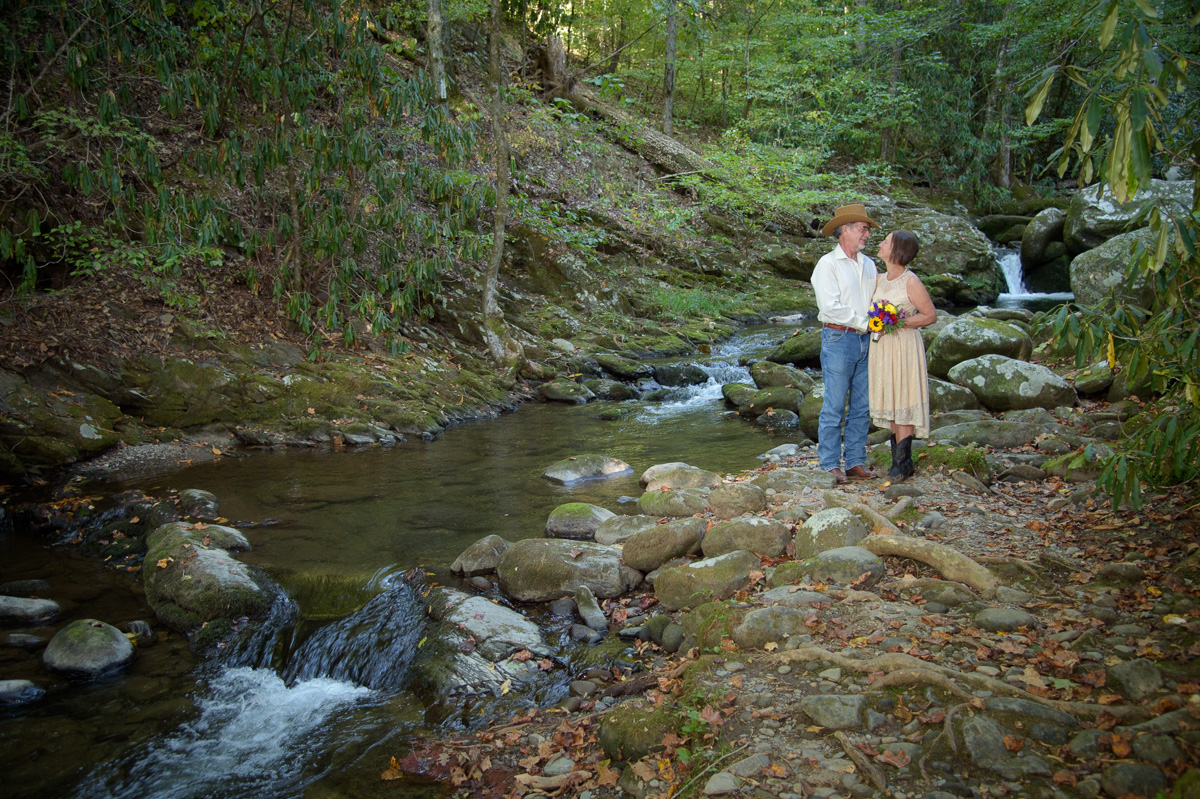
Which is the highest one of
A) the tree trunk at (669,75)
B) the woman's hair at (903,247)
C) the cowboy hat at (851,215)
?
the tree trunk at (669,75)

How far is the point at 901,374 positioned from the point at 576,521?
117 inches

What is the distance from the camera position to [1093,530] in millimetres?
4316

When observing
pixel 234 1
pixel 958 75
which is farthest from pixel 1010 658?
pixel 958 75

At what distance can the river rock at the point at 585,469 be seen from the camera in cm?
798

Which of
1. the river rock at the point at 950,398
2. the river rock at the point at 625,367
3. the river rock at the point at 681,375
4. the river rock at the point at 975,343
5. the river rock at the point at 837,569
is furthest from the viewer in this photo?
the river rock at the point at 625,367

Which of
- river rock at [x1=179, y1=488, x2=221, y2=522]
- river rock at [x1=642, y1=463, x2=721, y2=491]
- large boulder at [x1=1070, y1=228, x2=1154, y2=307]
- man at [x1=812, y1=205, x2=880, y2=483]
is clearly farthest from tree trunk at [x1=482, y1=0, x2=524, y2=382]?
large boulder at [x1=1070, y1=228, x2=1154, y2=307]

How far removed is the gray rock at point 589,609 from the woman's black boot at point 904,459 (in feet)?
8.88

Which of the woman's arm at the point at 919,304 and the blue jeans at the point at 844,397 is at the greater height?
the woman's arm at the point at 919,304

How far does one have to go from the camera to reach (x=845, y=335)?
5.71 metres

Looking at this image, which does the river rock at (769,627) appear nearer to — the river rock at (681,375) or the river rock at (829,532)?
the river rock at (829,532)

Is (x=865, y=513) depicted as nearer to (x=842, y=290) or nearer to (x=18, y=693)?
(x=842, y=290)

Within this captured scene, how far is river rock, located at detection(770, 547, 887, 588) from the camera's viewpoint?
163 inches

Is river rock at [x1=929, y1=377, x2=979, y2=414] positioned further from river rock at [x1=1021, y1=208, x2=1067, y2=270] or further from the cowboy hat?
river rock at [x1=1021, y1=208, x2=1067, y2=270]

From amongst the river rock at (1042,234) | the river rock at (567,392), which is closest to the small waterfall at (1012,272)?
the river rock at (1042,234)
